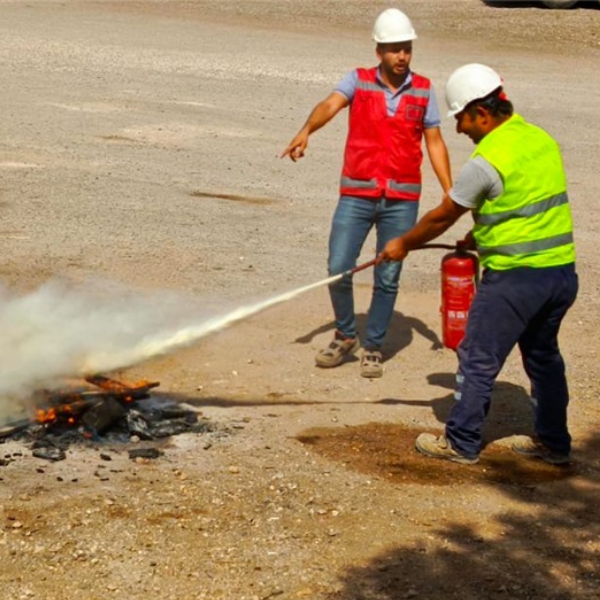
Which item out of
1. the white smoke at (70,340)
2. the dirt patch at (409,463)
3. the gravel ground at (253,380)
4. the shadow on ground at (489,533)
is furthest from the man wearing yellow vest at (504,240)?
the white smoke at (70,340)

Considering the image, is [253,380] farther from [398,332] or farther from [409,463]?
[409,463]

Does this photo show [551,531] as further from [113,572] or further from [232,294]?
[232,294]

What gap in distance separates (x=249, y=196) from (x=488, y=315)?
6.94m

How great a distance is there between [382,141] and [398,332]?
190 cm

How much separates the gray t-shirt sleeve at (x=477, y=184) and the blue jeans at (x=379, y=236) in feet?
6.29

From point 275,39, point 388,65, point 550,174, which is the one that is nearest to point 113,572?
point 550,174

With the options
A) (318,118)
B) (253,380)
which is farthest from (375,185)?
(253,380)

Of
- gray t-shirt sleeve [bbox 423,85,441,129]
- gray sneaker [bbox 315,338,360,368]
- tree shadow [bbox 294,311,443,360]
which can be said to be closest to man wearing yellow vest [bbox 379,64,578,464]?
Result: gray t-shirt sleeve [bbox 423,85,441,129]

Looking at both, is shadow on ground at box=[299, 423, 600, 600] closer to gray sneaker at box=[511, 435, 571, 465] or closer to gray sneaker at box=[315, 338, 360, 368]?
gray sneaker at box=[511, 435, 571, 465]

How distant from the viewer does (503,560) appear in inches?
261

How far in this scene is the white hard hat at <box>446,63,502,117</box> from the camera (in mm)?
7309

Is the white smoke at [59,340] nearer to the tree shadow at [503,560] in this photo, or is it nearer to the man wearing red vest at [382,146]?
the man wearing red vest at [382,146]

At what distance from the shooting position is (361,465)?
7.78 metres

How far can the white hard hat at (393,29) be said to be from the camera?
28.9 ft
